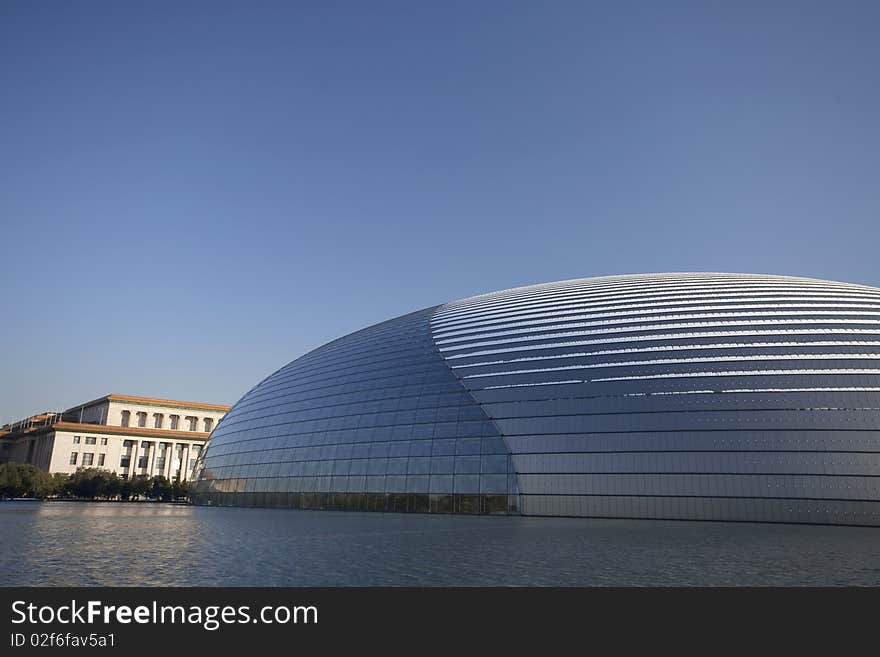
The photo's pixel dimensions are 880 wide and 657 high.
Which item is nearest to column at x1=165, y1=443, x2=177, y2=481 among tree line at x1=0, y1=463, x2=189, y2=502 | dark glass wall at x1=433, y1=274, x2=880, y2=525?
tree line at x1=0, y1=463, x2=189, y2=502

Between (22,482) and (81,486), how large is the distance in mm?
8271

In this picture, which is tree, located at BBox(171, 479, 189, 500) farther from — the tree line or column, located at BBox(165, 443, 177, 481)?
column, located at BBox(165, 443, 177, 481)

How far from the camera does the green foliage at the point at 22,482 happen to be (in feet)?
206

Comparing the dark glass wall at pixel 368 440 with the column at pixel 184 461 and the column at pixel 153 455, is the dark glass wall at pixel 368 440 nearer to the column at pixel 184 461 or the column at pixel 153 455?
the column at pixel 153 455

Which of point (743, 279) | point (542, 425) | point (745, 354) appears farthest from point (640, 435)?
point (743, 279)

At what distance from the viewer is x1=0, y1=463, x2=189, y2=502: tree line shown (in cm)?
6366

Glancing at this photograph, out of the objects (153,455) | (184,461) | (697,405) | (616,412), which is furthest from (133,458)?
(697,405)

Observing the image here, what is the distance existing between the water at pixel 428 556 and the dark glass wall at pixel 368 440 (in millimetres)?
9479

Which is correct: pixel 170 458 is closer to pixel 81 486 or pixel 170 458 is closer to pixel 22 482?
pixel 81 486

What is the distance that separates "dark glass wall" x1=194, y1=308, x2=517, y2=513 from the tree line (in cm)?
2114
